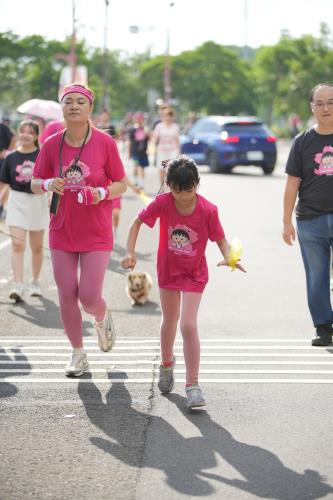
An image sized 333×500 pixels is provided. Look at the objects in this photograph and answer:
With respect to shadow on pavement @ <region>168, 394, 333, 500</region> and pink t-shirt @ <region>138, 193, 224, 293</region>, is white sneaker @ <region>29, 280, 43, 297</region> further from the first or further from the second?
shadow on pavement @ <region>168, 394, 333, 500</region>

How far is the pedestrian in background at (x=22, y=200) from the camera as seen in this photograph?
996 centimetres

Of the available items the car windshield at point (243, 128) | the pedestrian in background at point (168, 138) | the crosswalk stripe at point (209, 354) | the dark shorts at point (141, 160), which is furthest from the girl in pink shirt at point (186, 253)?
the car windshield at point (243, 128)

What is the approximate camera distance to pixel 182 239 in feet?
20.2

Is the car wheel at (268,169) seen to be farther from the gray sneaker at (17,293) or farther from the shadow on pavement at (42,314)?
the gray sneaker at (17,293)

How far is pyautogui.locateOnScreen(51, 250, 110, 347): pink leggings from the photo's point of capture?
6762 mm

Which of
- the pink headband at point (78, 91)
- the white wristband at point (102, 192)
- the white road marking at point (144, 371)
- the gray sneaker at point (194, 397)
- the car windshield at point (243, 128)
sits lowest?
the white road marking at point (144, 371)

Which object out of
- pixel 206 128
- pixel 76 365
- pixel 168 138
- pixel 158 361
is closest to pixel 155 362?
pixel 158 361

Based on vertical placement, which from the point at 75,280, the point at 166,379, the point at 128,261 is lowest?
the point at 166,379

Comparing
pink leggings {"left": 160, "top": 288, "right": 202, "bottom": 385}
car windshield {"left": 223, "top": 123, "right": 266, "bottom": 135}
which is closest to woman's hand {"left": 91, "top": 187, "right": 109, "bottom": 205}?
pink leggings {"left": 160, "top": 288, "right": 202, "bottom": 385}

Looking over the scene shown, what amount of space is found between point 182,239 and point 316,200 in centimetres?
208

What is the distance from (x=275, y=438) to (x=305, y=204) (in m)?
2.88

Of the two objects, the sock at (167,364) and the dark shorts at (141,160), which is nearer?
the sock at (167,364)

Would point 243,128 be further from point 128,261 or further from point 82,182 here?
point 128,261

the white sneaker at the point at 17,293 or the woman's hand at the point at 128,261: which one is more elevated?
the woman's hand at the point at 128,261
